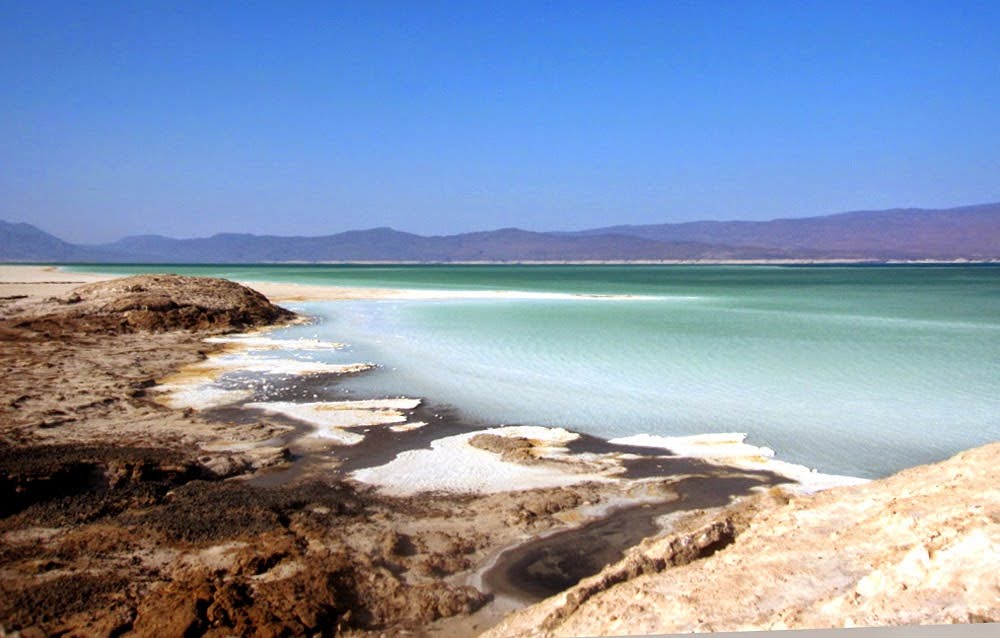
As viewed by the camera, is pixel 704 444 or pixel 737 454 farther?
pixel 704 444

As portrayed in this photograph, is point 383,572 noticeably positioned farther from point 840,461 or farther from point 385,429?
point 840,461

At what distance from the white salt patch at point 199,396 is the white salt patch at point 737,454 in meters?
4.78

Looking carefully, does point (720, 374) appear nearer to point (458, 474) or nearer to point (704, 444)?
point (704, 444)

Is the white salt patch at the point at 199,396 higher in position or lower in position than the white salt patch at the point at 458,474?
higher

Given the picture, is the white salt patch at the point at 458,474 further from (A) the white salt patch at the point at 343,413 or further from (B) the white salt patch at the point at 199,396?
(B) the white salt patch at the point at 199,396

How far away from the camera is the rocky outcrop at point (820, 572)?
3404 millimetres

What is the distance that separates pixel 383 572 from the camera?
465cm

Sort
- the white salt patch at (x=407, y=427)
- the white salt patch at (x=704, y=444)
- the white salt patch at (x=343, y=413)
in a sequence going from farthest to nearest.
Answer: the white salt patch at (x=407, y=427) < the white salt patch at (x=343, y=413) < the white salt patch at (x=704, y=444)

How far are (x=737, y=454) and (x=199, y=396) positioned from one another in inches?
255

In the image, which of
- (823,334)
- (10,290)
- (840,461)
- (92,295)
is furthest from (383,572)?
(10,290)

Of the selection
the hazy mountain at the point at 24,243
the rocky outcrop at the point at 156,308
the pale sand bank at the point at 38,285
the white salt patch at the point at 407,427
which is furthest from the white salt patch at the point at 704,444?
the hazy mountain at the point at 24,243

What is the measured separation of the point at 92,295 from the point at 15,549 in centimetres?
1682

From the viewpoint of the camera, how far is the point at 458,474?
22.1 feet

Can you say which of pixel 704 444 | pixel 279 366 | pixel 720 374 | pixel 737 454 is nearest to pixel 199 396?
pixel 279 366
